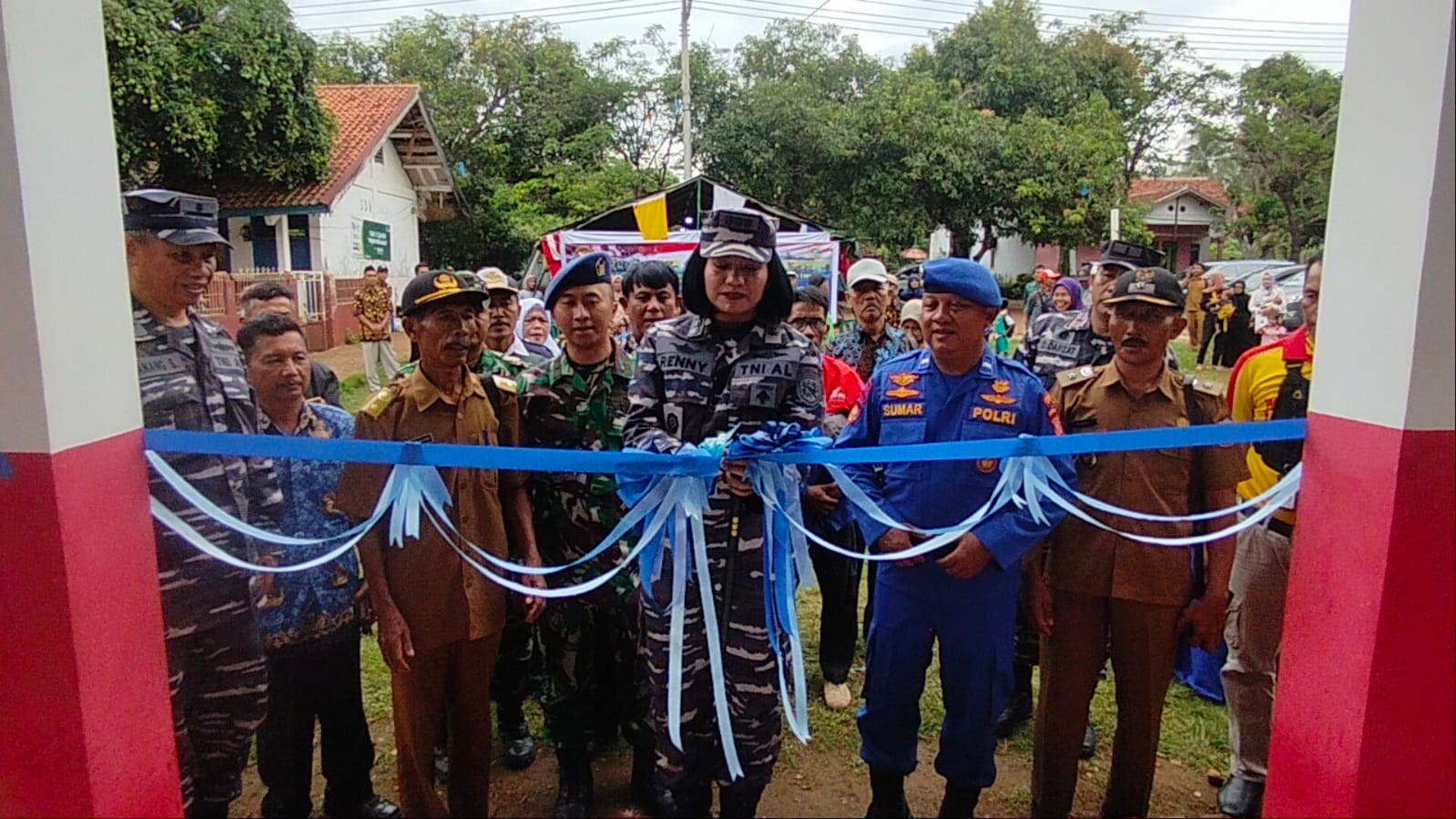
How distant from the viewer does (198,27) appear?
1441cm

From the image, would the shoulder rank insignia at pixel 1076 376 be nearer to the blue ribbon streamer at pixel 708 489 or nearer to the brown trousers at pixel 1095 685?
the blue ribbon streamer at pixel 708 489

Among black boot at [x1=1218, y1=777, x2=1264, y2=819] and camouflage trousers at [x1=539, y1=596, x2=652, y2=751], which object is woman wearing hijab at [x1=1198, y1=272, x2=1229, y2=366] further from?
camouflage trousers at [x1=539, y1=596, x2=652, y2=751]

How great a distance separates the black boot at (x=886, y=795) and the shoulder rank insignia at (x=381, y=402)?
71.6 inches

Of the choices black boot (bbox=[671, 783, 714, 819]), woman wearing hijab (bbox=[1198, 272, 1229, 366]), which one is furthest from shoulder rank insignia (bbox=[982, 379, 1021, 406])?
woman wearing hijab (bbox=[1198, 272, 1229, 366])

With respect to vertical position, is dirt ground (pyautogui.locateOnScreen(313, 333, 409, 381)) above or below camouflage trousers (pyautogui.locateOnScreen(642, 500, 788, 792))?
below

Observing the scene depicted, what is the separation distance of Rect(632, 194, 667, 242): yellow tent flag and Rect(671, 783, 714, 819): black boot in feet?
28.8

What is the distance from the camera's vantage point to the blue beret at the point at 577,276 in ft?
9.52

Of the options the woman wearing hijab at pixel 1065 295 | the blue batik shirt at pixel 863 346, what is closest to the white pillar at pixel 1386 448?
the blue batik shirt at pixel 863 346

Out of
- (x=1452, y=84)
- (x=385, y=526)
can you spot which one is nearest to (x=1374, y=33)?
(x=1452, y=84)

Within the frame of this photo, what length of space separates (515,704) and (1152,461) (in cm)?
244

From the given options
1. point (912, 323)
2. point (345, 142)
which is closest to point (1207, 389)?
point (912, 323)

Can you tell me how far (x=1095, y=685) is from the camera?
2.72 m

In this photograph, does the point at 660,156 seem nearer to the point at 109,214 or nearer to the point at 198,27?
the point at 198,27

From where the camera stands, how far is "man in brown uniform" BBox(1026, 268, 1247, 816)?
263 cm
